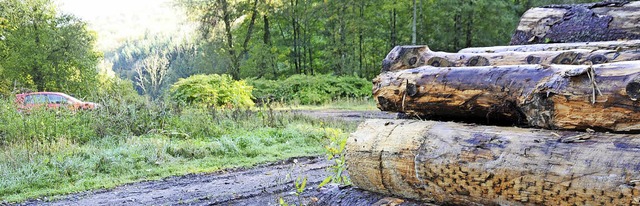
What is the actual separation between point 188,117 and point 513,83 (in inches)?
362

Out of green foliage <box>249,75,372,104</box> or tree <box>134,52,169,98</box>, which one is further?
green foliage <box>249,75,372,104</box>

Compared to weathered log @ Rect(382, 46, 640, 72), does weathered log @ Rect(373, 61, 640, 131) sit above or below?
below

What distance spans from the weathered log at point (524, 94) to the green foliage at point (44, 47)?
2418 cm

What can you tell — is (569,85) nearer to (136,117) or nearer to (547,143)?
(547,143)

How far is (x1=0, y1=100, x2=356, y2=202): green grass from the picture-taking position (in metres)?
7.51

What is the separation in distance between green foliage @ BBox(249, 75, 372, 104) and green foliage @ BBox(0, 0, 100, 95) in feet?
27.0

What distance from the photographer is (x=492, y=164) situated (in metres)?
3.00

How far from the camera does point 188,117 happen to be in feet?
37.9

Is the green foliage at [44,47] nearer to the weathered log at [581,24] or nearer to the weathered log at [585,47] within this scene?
the weathered log at [581,24]

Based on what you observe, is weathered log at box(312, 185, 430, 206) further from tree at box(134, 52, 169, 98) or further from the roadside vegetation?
tree at box(134, 52, 169, 98)

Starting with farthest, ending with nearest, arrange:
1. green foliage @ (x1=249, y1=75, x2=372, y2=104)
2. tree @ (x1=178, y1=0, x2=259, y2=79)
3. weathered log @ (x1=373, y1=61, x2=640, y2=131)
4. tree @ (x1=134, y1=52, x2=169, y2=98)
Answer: tree @ (x1=178, y1=0, x2=259, y2=79)
green foliage @ (x1=249, y1=75, x2=372, y2=104)
tree @ (x1=134, y1=52, x2=169, y2=98)
weathered log @ (x1=373, y1=61, x2=640, y2=131)

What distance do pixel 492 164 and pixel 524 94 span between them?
46 centimetres

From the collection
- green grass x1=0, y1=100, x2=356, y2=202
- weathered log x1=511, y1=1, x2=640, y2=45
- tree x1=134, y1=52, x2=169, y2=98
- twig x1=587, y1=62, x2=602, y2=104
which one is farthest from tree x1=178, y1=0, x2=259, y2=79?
twig x1=587, y1=62, x2=602, y2=104

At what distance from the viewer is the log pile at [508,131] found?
8.64ft
